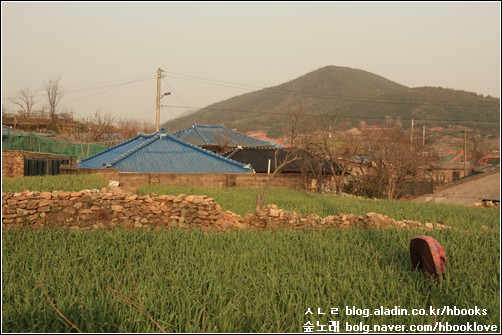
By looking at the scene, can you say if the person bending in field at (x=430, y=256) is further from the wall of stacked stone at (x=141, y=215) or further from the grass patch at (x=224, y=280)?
the wall of stacked stone at (x=141, y=215)

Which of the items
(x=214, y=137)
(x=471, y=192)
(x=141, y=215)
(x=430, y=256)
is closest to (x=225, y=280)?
(x=430, y=256)

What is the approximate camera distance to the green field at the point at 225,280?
3.76 m

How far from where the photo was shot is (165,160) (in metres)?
22.6

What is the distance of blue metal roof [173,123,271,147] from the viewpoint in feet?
116

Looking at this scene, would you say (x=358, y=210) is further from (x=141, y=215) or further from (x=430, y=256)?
(x=430, y=256)

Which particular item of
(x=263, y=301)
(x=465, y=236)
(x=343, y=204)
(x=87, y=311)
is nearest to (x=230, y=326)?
(x=263, y=301)

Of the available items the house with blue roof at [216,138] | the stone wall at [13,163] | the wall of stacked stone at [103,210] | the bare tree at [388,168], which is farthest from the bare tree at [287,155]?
the stone wall at [13,163]

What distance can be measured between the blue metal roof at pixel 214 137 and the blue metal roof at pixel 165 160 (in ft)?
34.1

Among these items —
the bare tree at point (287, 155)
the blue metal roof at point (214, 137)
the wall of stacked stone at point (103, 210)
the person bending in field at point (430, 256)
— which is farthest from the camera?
the blue metal roof at point (214, 137)

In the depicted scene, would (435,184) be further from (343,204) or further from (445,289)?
(445,289)

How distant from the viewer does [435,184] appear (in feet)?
99.3

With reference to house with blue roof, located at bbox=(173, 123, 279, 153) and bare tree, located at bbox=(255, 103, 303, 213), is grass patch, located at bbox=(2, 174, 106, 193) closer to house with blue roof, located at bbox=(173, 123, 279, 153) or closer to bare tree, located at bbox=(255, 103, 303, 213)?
bare tree, located at bbox=(255, 103, 303, 213)

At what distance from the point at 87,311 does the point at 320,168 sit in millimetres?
20346

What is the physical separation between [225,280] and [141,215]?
5251mm
